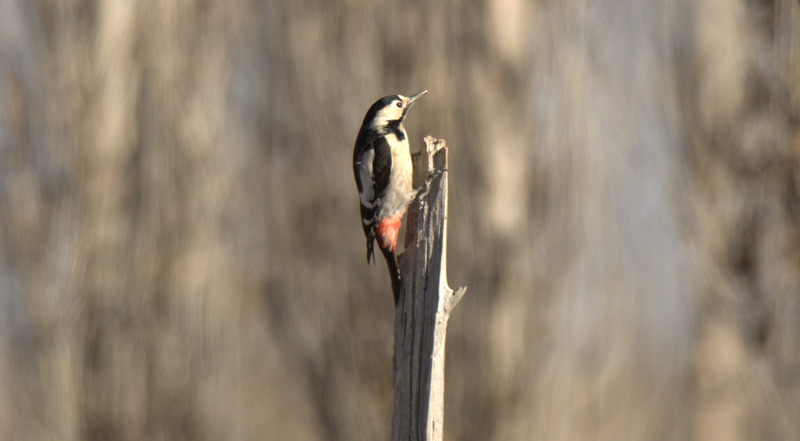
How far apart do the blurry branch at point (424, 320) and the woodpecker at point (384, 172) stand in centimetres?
Answer: 21

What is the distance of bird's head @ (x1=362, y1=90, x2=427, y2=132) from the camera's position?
1718 millimetres

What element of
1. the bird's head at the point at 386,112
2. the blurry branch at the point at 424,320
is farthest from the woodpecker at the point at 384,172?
the blurry branch at the point at 424,320

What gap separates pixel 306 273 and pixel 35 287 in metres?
1.03

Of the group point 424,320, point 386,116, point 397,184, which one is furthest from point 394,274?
point 386,116

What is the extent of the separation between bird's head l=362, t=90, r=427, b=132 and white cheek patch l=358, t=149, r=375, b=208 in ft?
0.26

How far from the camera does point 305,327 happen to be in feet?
8.68

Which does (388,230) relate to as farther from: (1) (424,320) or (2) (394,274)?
(1) (424,320)

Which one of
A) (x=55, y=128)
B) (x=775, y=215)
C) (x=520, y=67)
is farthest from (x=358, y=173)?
(x=775, y=215)

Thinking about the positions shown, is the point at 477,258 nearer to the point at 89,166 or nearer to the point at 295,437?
the point at 295,437

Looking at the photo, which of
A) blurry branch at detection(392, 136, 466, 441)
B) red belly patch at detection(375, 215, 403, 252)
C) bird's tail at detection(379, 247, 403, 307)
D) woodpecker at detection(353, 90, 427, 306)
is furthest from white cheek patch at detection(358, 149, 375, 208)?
blurry branch at detection(392, 136, 466, 441)

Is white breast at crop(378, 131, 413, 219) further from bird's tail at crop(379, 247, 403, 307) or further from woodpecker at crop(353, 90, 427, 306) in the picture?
bird's tail at crop(379, 247, 403, 307)

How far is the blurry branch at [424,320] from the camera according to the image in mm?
1162

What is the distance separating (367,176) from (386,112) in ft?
0.65

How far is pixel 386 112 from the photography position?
175cm
